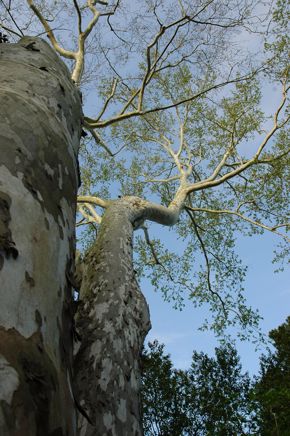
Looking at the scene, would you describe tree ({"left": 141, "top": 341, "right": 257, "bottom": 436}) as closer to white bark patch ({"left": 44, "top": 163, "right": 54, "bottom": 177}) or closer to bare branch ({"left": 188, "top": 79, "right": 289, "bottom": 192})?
bare branch ({"left": 188, "top": 79, "right": 289, "bottom": 192})

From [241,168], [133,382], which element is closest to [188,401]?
[241,168]

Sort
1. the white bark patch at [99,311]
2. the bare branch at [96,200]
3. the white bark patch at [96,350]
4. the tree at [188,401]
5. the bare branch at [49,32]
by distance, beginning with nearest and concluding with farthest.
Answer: the white bark patch at [96,350] → the white bark patch at [99,311] → the bare branch at [96,200] → the bare branch at [49,32] → the tree at [188,401]

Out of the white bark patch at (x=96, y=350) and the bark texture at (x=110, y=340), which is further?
the white bark patch at (x=96, y=350)

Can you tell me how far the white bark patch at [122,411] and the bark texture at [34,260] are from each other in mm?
1132

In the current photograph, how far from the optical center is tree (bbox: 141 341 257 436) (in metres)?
13.1

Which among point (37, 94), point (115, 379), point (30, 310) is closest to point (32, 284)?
point (30, 310)

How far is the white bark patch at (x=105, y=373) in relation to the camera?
94.9 inches

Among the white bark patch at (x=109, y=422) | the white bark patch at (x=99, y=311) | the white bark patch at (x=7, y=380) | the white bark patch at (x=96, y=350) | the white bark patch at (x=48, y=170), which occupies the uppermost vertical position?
the white bark patch at (x=99, y=311)

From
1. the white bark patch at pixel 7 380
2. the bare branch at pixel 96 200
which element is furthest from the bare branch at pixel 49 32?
the white bark patch at pixel 7 380

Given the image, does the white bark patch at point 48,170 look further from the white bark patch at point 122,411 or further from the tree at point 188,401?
the tree at point 188,401

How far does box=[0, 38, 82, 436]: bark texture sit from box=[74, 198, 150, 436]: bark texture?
43.2 inches

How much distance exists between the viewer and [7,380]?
2.95ft

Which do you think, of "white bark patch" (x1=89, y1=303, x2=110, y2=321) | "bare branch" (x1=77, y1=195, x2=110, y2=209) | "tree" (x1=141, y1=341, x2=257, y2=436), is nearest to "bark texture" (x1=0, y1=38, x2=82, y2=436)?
"white bark patch" (x1=89, y1=303, x2=110, y2=321)

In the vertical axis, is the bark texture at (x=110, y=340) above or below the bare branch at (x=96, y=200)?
below
